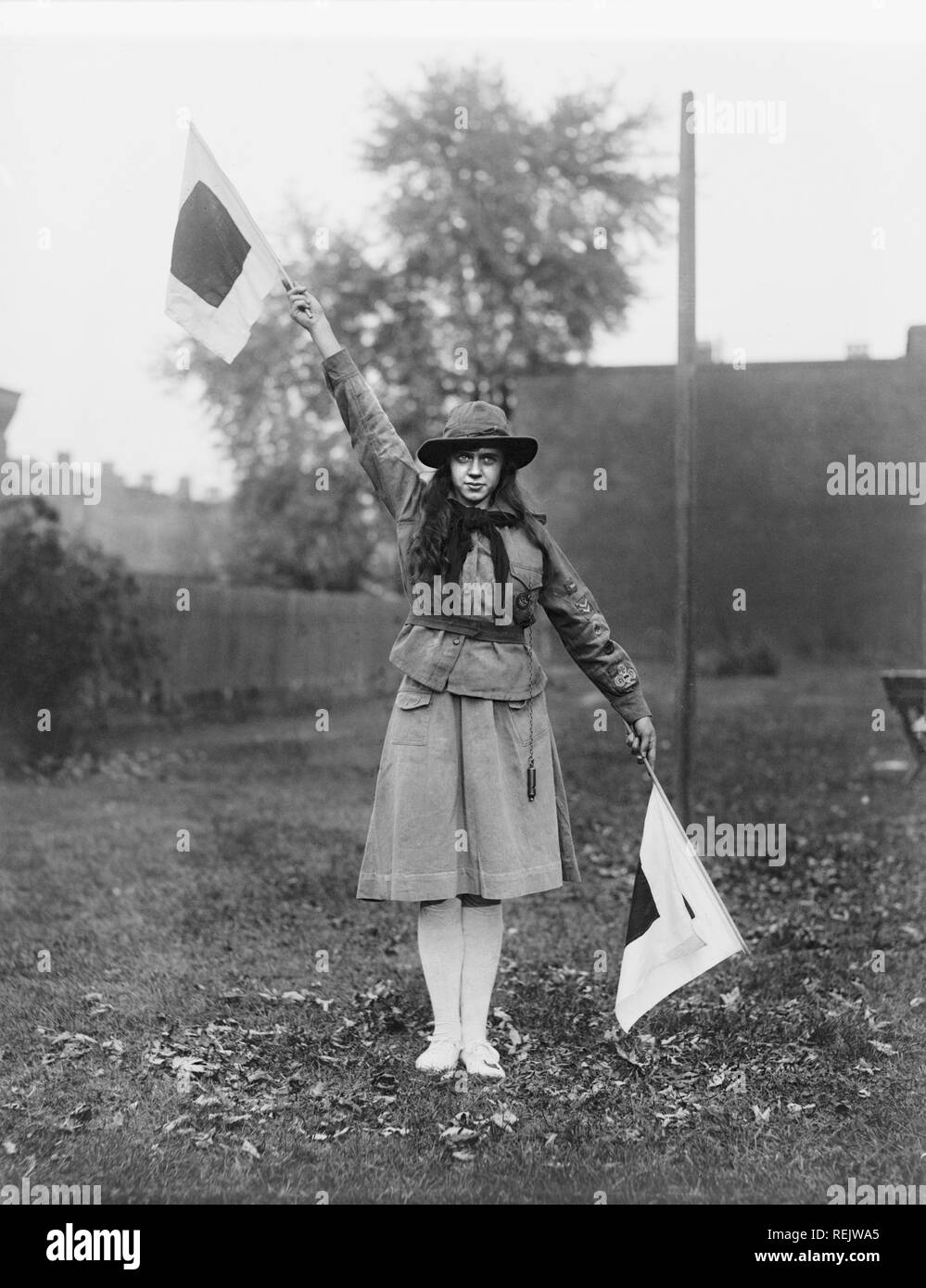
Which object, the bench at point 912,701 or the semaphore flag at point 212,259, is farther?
the bench at point 912,701

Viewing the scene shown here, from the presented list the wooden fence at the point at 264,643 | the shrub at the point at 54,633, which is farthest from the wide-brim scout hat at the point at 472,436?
the shrub at the point at 54,633

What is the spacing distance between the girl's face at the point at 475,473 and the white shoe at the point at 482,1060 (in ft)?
5.57

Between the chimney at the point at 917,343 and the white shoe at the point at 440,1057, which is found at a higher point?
the chimney at the point at 917,343

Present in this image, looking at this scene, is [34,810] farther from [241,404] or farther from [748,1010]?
[748,1010]

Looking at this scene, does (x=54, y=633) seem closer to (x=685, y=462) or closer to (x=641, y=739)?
(x=685, y=462)

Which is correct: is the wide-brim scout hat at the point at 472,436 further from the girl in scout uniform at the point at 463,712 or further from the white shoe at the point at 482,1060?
the white shoe at the point at 482,1060

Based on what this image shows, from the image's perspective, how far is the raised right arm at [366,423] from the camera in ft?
13.2

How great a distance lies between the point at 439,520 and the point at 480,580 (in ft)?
0.74

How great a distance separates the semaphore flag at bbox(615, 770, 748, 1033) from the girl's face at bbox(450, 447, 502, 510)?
45.6 inches

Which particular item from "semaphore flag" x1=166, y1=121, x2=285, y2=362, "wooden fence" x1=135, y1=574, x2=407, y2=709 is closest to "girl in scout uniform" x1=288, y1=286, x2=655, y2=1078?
"semaphore flag" x1=166, y1=121, x2=285, y2=362

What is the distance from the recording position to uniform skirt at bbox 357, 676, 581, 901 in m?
3.88

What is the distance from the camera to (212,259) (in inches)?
169

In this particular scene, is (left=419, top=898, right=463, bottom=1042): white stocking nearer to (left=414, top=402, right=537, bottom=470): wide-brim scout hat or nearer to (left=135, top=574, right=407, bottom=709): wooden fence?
(left=414, top=402, right=537, bottom=470): wide-brim scout hat
